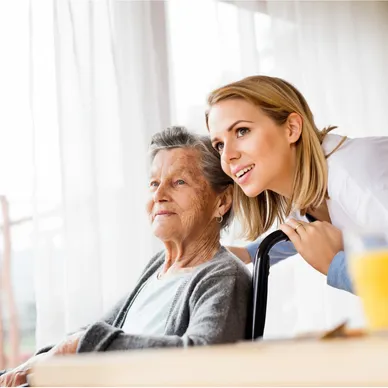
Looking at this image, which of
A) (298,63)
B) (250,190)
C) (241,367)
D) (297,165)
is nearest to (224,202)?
(250,190)

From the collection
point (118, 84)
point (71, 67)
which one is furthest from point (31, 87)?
point (118, 84)

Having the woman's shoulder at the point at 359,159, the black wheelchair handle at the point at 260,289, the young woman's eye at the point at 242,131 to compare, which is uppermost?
the young woman's eye at the point at 242,131

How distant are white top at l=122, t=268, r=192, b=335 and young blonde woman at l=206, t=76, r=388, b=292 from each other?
0.23 metres

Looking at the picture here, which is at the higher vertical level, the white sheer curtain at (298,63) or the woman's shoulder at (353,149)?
the white sheer curtain at (298,63)

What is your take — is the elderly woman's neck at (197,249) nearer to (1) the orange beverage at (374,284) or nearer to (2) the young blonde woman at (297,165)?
(2) the young blonde woman at (297,165)

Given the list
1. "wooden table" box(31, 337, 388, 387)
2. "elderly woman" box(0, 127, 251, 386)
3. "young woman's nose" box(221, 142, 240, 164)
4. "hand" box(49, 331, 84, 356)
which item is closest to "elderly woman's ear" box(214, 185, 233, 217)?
"elderly woman" box(0, 127, 251, 386)

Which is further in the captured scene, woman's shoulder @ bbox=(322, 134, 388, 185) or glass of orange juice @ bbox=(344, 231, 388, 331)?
woman's shoulder @ bbox=(322, 134, 388, 185)

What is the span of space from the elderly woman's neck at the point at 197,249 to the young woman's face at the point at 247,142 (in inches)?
5.1

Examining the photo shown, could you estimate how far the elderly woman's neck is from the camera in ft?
4.92

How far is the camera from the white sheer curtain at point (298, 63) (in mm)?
2484

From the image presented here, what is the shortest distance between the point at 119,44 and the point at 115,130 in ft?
0.98

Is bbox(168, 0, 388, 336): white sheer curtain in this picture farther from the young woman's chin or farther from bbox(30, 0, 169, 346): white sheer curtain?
the young woman's chin

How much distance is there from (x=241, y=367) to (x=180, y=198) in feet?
3.04

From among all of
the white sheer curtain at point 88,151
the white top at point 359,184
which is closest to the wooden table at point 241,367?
the white top at point 359,184
